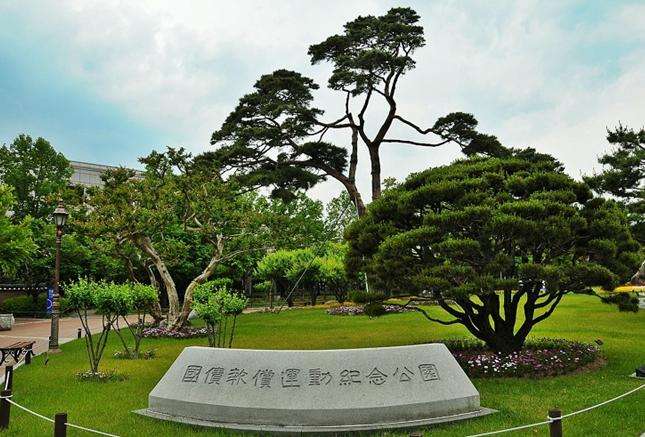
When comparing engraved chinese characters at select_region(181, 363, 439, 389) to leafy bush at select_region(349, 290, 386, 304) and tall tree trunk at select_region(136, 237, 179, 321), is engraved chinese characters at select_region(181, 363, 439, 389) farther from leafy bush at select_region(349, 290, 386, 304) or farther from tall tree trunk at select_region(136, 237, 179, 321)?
A: tall tree trunk at select_region(136, 237, 179, 321)

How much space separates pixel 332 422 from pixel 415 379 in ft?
4.50

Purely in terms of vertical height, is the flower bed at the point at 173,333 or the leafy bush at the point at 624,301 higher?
the leafy bush at the point at 624,301

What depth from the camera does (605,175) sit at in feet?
76.8

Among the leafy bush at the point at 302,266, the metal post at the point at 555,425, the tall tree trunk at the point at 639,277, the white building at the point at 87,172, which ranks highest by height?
the white building at the point at 87,172

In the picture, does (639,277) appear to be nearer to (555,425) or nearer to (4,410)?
(555,425)

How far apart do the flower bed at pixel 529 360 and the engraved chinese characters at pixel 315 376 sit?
14.0 ft

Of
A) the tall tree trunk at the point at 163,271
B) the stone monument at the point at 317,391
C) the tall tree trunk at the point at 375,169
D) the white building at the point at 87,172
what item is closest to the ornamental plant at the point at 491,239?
the stone monument at the point at 317,391

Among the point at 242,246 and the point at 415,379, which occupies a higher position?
the point at 242,246

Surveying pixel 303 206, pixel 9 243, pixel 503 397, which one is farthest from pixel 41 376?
pixel 303 206

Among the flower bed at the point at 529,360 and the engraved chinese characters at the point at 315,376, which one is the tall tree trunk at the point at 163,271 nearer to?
the flower bed at the point at 529,360

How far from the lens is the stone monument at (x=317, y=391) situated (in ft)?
24.1

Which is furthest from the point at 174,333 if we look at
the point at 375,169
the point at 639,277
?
the point at 639,277

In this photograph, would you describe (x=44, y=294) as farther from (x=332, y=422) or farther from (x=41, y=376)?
(x=332, y=422)

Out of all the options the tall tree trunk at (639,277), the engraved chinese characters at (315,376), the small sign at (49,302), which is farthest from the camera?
the small sign at (49,302)
